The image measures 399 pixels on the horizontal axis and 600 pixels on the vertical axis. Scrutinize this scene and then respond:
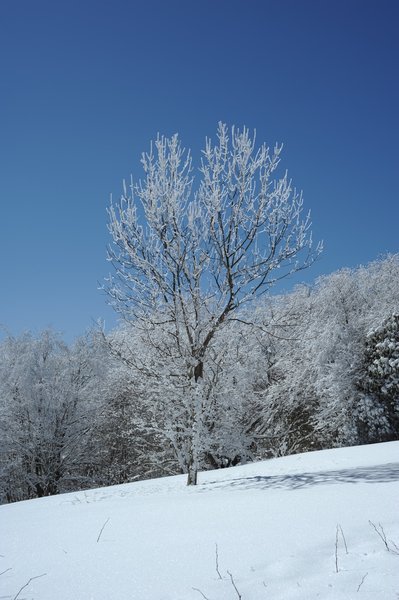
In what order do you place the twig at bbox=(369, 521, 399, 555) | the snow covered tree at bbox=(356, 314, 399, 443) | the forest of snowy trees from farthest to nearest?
the forest of snowy trees < the snow covered tree at bbox=(356, 314, 399, 443) < the twig at bbox=(369, 521, 399, 555)

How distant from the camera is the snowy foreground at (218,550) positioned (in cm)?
224

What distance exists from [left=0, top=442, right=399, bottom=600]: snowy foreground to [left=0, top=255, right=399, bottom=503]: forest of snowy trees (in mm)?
13332

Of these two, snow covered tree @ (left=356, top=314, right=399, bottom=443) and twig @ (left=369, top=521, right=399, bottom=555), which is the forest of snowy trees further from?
twig @ (left=369, top=521, right=399, bottom=555)

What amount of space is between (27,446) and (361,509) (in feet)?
66.7

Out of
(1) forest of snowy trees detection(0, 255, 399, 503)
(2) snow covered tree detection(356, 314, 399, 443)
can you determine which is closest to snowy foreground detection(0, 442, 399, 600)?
(1) forest of snowy trees detection(0, 255, 399, 503)

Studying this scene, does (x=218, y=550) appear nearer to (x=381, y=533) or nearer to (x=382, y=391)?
(x=381, y=533)

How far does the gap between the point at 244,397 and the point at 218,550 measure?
60.5 feet

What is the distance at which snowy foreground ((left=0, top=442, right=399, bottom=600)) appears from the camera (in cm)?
224

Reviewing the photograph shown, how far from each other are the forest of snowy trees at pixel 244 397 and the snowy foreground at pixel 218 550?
13.3 meters

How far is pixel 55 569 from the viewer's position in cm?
277

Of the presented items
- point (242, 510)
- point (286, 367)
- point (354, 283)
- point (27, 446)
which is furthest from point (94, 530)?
point (354, 283)

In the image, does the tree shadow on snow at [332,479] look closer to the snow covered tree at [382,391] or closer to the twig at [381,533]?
the twig at [381,533]

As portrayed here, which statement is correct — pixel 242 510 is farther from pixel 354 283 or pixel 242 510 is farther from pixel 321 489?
pixel 354 283

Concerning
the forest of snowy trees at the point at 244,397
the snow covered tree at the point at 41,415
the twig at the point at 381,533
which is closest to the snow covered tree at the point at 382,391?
the forest of snowy trees at the point at 244,397
